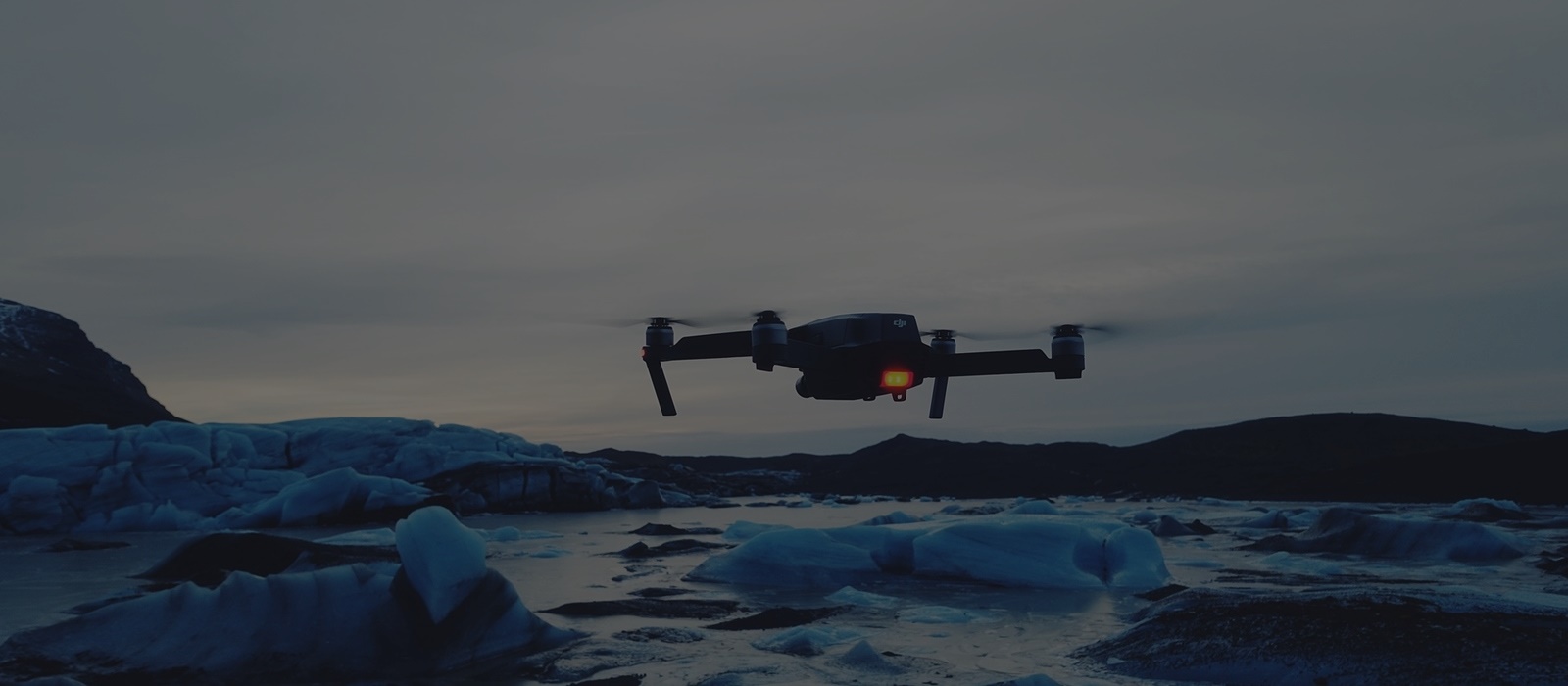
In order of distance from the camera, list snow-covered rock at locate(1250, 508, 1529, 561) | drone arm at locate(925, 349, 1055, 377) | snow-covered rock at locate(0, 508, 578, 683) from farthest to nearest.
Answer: snow-covered rock at locate(1250, 508, 1529, 561) < drone arm at locate(925, 349, 1055, 377) < snow-covered rock at locate(0, 508, 578, 683)

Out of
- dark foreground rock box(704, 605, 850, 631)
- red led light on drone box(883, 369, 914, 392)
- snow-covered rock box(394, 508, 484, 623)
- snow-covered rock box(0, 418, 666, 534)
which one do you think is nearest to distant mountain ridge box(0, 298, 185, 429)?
snow-covered rock box(0, 418, 666, 534)

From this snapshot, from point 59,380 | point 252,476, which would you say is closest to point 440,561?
point 252,476

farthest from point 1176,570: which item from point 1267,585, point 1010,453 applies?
point 1010,453

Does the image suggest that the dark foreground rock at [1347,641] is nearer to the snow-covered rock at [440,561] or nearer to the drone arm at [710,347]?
the drone arm at [710,347]

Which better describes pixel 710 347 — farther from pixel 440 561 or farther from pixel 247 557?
pixel 247 557

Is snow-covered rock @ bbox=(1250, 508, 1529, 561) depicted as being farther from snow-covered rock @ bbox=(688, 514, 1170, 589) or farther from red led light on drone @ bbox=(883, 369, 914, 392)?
red led light on drone @ bbox=(883, 369, 914, 392)

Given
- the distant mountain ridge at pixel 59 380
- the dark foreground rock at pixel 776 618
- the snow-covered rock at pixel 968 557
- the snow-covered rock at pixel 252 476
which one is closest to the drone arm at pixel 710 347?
the dark foreground rock at pixel 776 618
